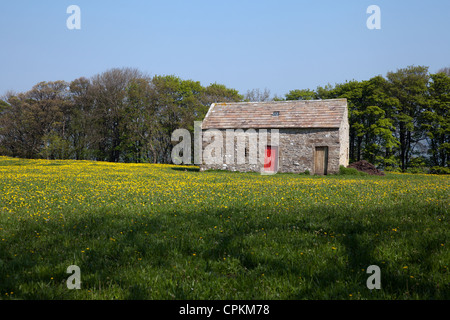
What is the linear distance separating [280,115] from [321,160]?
5849 mm

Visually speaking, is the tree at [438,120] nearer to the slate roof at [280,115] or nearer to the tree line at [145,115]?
the tree line at [145,115]

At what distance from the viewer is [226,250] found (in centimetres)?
558

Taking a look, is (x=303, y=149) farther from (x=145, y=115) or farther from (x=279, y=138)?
(x=145, y=115)

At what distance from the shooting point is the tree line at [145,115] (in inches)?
1695

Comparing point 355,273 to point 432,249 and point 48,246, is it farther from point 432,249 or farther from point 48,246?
point 48,246

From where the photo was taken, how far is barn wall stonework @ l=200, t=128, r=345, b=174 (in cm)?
2822

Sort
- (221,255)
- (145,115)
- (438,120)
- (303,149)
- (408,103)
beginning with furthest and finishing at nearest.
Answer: (145,115) < (408,103) < (438,120) < (303,149) < (221,255)

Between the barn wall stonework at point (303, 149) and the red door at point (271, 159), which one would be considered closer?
the barn wall stonework at point (303, 149)

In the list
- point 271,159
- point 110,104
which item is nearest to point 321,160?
point 271,159

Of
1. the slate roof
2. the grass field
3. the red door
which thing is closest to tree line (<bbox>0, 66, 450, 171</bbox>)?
the slate roof

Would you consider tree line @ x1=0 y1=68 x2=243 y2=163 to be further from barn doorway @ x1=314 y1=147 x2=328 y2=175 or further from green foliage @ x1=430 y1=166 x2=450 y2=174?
green foliage @ x1=430 y1=166 x2=450 y2=174

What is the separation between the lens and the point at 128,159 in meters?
55.0

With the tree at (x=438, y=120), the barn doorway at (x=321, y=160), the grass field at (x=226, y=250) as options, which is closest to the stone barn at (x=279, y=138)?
the barn doorway at (x=321, y=160)
